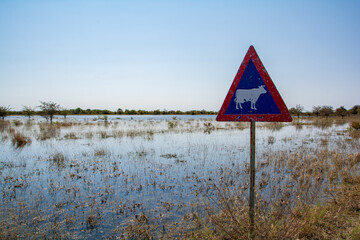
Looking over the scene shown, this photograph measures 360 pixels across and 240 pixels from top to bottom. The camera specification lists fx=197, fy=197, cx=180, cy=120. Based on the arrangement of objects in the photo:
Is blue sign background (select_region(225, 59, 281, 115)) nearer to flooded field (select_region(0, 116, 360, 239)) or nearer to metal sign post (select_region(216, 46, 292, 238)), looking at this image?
metal sign post (select_region(216, 46, 292, 238))

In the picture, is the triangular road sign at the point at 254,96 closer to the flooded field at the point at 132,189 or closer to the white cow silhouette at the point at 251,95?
the white cow silhouette at the point at 251,95

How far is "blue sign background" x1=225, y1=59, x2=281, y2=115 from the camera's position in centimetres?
262

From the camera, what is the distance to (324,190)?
5250 mm

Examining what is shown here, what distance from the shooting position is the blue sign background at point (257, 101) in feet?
8.60

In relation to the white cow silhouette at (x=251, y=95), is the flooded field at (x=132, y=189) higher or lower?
lower

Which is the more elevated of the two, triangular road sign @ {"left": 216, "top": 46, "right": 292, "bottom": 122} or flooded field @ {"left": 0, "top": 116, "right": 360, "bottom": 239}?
triangular road sign @ {"left": 216, "top": 46, "right": 292, "bottom": 122}

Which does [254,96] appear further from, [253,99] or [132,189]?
[132,189]

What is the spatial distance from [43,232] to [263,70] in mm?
4703

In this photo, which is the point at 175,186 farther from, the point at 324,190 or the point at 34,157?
the point at 34,157

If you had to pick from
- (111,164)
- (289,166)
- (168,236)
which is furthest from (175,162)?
(168,236)

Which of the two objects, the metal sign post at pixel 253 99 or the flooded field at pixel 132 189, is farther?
the flooded field at pixel 132 189

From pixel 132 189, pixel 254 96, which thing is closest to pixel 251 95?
pixel 254 96

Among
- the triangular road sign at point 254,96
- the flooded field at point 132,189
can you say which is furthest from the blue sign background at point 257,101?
the flooded field at point 132,189

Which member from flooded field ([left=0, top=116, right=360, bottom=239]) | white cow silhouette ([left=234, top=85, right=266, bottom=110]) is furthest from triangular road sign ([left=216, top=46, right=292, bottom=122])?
flooded field ([left=0, top=116, right=360, bottom=239])
